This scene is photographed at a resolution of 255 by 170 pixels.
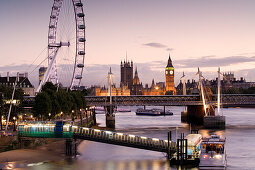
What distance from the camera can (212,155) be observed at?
144ft

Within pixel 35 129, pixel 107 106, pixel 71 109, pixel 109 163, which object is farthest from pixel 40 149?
pixel 107 106

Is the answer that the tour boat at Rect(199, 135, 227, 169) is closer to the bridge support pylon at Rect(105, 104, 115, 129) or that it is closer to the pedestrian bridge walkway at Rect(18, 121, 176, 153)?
the pedestrian bridge walkway at Rect(18, 121, 176, 153)

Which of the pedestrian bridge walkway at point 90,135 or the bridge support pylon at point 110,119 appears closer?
the pedestrian bridge walkway at point 90,135

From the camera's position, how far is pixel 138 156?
46.8 m

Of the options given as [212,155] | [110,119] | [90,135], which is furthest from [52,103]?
[212,155]

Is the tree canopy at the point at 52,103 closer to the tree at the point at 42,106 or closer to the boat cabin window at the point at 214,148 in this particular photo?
the tree at the point at 42,106

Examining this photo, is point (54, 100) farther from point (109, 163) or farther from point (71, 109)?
point (109, 163)

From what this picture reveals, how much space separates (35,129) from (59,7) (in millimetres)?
30664

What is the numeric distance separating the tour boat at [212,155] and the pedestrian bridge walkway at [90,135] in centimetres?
298

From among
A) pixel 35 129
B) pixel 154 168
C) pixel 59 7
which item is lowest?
pixel 154 168

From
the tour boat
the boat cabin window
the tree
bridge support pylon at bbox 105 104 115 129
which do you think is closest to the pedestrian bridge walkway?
the tour boat

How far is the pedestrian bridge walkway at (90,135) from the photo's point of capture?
145ft

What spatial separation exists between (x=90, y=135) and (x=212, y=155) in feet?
35.1

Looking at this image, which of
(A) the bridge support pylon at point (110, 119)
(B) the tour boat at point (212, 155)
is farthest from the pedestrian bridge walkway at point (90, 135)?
(A) the bridge support pylon at point (110, 119)
